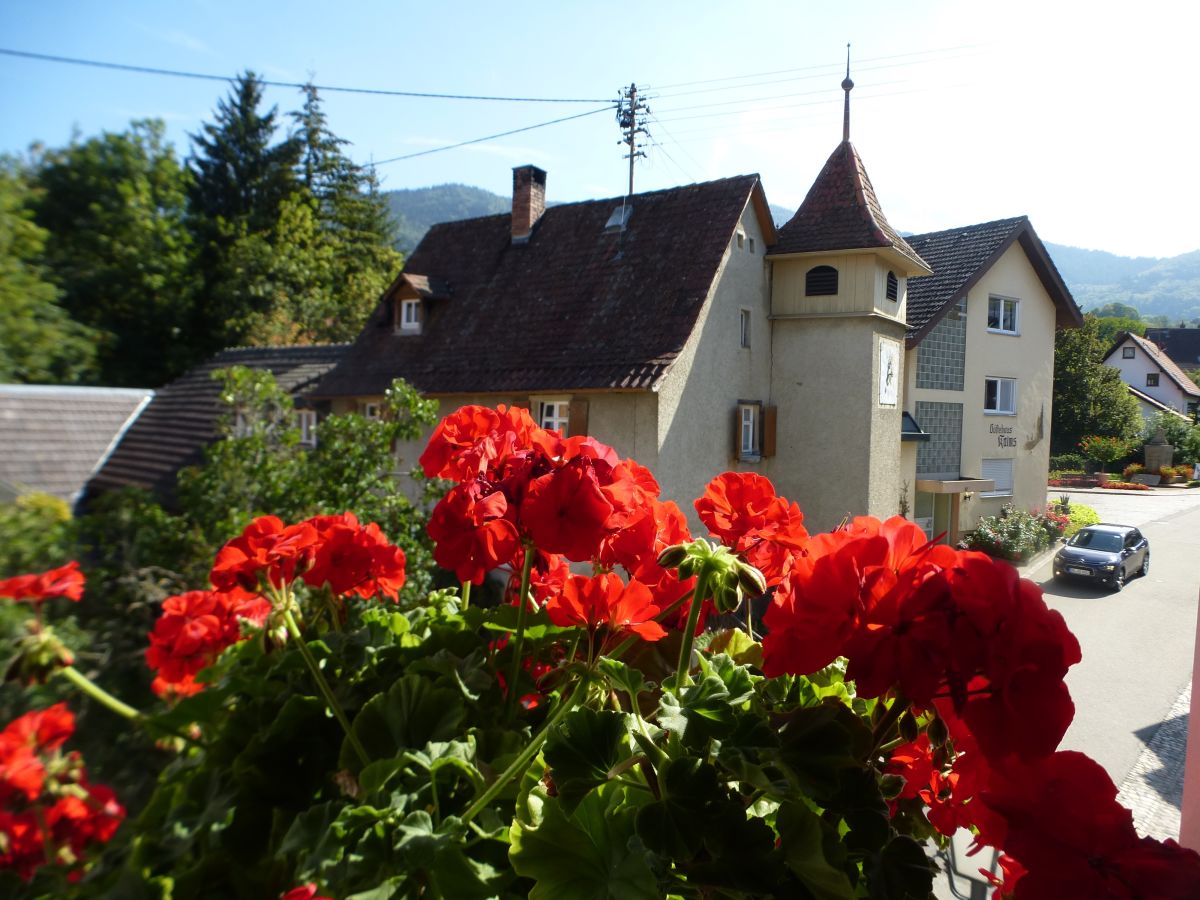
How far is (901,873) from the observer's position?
340 mm

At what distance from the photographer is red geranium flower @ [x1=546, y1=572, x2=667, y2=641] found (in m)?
0.46

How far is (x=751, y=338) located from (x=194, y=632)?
3.05 m

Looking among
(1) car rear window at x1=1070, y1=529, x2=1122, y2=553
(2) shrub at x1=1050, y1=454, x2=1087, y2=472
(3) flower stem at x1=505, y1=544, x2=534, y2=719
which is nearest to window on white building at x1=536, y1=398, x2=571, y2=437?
(2) shrub at x1=1050, y1=454, x2=1087, y2=472

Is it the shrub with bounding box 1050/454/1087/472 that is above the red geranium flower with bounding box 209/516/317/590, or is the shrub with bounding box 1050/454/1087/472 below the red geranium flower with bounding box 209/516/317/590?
above

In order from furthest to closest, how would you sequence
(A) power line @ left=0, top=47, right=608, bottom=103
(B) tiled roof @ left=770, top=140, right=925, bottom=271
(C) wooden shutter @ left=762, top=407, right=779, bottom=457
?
(B) tiled roof @ left=770, top=140, right=925, bottom=271 → (C) wooden shutter @ left=762, top=407, right=779, bottom=457 → (A) power line @ left=0, top=47, right=608, bottom=103

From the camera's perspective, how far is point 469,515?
0.46 metres

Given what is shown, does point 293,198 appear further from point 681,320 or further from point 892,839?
point 681,320

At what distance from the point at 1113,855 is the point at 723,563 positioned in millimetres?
205

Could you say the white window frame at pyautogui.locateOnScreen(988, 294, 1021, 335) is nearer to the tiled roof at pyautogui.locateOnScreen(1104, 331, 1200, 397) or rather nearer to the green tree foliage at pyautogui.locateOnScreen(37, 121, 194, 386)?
the tiled roof at pyautogui.locateOnScreen(1104, 331, 1200, 397)

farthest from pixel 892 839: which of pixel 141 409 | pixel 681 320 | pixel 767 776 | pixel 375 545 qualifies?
pixel 681 320

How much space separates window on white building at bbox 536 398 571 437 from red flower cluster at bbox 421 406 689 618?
11.4 feet

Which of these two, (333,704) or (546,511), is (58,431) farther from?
(546,511)

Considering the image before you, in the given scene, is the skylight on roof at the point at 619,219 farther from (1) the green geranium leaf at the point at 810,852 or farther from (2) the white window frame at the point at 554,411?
(1) the green geranium leaf at the point at 810,852

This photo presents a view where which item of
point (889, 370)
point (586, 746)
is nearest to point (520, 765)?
point (586, 746)
